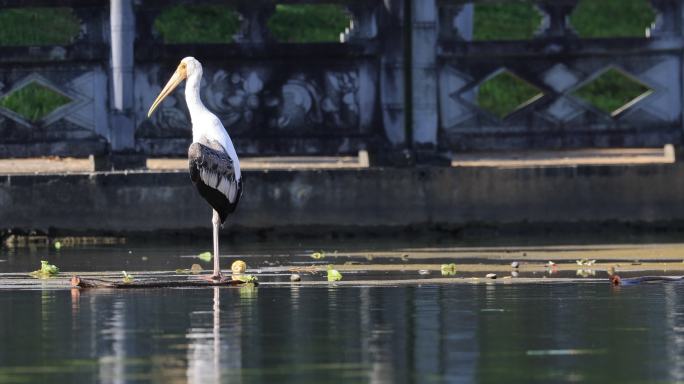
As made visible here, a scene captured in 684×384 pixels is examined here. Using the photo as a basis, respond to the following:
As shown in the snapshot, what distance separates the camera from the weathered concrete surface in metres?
20.5

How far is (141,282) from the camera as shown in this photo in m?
15.0

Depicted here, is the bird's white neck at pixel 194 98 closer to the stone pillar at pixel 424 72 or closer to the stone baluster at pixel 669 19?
the stone pillar at pixel 424 72

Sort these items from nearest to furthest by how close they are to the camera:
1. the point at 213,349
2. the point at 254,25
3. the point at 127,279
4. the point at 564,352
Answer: the point at 564,352
the point at 213,349
the point at 127,279
the point at 254,25

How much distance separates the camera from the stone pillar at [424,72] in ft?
69.6

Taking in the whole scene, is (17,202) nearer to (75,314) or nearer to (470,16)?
(75,314)

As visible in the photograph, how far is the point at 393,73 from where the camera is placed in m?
21.3

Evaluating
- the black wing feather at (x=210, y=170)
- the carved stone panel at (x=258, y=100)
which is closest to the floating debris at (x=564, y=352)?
the black wing feather at (x=210, y=170)

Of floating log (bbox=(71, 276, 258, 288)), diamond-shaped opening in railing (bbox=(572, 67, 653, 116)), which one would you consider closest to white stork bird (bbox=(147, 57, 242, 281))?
floating log (bbox=(71, 276, 258, 288))

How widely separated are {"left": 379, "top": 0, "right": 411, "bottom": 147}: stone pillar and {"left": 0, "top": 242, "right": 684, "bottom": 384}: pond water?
5.28 metres

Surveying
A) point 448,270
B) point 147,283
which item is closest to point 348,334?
point 147,283

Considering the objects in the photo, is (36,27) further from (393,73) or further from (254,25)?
(393,73)

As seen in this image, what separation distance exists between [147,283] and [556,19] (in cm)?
781

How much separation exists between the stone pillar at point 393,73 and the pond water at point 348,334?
6748mm

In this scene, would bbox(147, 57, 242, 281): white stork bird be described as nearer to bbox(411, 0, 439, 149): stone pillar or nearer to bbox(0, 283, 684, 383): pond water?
bbox(0, 283, 684, 383): pond water
